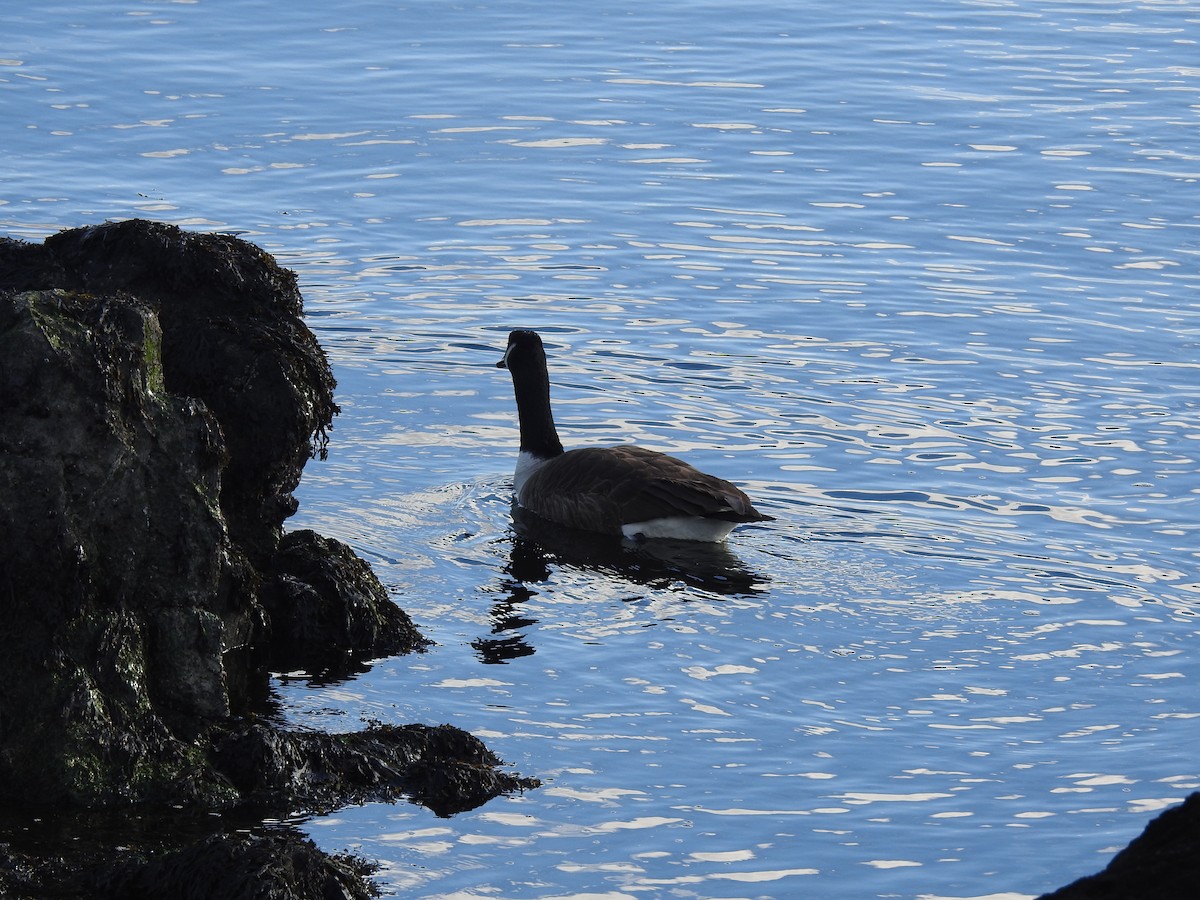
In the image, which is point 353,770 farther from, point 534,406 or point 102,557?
point 534,406

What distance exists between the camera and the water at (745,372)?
1014cm

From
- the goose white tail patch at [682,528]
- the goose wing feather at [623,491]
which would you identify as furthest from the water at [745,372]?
the goose wing feather at [623,491]

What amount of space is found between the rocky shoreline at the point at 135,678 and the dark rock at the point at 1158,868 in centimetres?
344

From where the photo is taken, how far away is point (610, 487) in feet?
49.2

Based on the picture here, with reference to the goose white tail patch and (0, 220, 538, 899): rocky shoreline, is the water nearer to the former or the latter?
the goose white tail patch

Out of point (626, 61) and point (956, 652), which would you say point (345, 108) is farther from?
point (956, 652)

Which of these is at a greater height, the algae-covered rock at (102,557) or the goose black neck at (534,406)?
the goose black neck at (534,406)

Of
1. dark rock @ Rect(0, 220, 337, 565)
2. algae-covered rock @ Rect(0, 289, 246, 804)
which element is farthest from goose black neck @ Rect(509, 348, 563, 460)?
algae-covered rock @ Rect(0, 289, 246, 804)

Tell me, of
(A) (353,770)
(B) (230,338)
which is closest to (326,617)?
(B) (230,338)

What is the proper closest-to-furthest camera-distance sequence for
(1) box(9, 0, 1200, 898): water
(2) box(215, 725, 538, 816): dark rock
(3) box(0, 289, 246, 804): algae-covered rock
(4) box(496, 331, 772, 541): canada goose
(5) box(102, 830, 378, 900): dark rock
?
(5) box(102, 830, 378, 900): dark rock → (3) box(0, 289, 246, 804): algae-covered rock → (2) box(215, 725, 538, 816): dark rock → (1) box(9, 0, 1200, 898): water → (4) box(496, 331, 772, 541): canada goose

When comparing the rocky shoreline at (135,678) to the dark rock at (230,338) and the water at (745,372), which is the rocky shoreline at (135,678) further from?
the dark rock at (230,338)

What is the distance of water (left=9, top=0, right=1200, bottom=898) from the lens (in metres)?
10.1

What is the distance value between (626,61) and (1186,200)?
9819 millimetres

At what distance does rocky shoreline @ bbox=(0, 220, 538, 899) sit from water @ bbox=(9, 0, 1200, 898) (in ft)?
1.37
